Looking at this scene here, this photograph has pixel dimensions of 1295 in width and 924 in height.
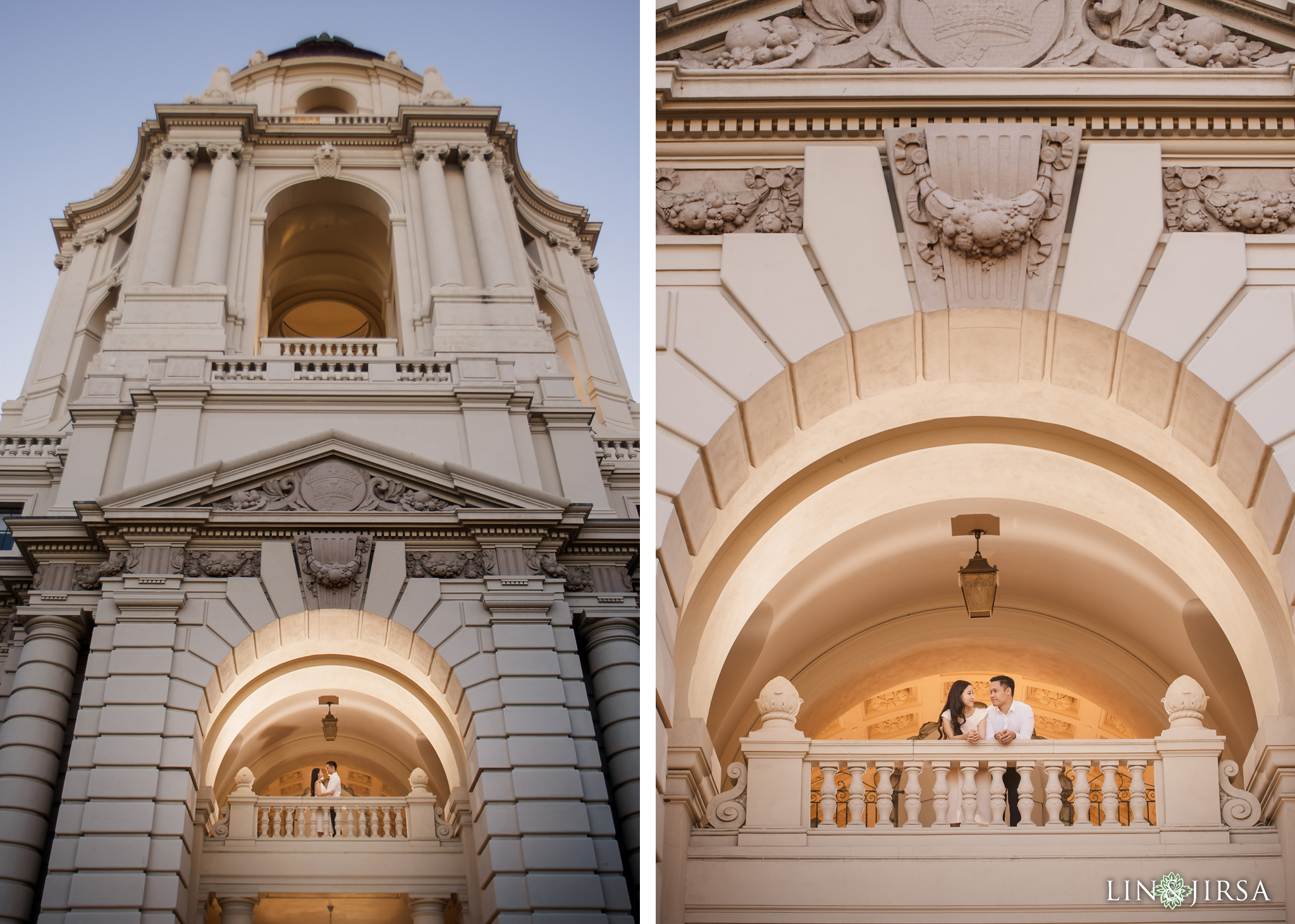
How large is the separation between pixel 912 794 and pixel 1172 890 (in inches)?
71.8

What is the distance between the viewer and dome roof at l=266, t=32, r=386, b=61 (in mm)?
31047

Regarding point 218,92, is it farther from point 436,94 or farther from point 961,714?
point 961,714

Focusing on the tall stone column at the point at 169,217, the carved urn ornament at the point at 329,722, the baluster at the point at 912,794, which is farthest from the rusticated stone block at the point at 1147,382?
the tall stone column at the point at 169,217

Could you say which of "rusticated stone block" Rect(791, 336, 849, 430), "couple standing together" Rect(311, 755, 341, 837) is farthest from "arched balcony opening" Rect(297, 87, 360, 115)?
"rusticated stone block" Rect(791, 336, 849, 430)

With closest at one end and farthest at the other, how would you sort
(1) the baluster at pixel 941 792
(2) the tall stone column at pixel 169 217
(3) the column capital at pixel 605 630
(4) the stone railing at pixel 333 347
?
1. (1) the baluster at pixel 941 792
2. (3) the column capital at pixel 605 630
3. (4) the stone railing at pixel 333 347
4. (2) the tall stone column at pixel 169 217

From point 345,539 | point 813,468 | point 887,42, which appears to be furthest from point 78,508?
point 887,42

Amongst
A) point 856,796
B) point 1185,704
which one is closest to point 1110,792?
point 1185,704

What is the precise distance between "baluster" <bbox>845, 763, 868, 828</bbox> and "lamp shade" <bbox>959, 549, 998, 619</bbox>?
316 cm

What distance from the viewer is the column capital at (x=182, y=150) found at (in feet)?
83.8

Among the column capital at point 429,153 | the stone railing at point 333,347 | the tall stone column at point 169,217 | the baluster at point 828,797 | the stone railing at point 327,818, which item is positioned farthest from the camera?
the column capital at point 429,153

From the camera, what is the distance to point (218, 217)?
2405 centimetres

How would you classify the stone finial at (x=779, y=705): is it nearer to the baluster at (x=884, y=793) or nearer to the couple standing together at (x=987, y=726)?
the baluster at (x=884, y=793)

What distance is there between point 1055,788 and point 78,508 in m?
13.2

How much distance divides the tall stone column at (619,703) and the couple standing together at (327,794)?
425 centimetres
